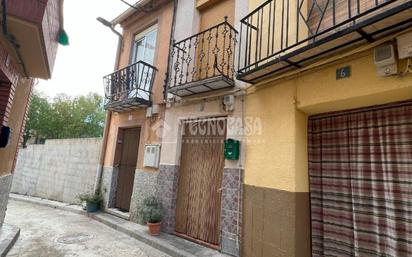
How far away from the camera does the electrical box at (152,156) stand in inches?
262

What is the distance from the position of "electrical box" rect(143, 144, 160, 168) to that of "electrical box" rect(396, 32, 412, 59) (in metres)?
5.34

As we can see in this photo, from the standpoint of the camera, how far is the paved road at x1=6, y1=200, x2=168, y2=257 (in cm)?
488

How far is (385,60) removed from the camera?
3037 millimetres

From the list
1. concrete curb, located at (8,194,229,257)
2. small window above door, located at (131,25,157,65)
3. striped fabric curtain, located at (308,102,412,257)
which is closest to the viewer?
striped fabric curtain, located at (308,102,412,257)

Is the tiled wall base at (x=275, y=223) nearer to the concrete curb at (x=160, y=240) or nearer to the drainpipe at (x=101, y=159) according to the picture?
the concrete curb at (x=160, y=240)

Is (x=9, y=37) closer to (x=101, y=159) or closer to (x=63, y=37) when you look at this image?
(x=63, y=37)

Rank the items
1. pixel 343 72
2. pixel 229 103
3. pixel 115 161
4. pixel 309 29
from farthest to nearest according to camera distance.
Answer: pixel 115 161 < pixel 229 103 < pixel 309 29 < pixel 343 72

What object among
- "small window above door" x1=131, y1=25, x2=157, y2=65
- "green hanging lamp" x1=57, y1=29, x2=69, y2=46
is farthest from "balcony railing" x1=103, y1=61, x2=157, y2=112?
"green hanging lamp" x1=57, y1=29, x2=69, y2=46

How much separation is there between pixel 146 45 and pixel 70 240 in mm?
6038

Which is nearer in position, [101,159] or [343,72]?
[343,72]

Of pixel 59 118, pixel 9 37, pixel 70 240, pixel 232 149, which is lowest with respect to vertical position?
pixel 70 240

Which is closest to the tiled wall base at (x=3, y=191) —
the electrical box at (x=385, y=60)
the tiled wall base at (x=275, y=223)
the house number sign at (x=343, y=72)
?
the tiled wall base at (x=275, y=223)

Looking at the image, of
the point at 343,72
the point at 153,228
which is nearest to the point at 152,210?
the point at 153,228

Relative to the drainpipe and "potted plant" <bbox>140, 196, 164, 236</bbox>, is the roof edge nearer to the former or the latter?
the drainpipe
